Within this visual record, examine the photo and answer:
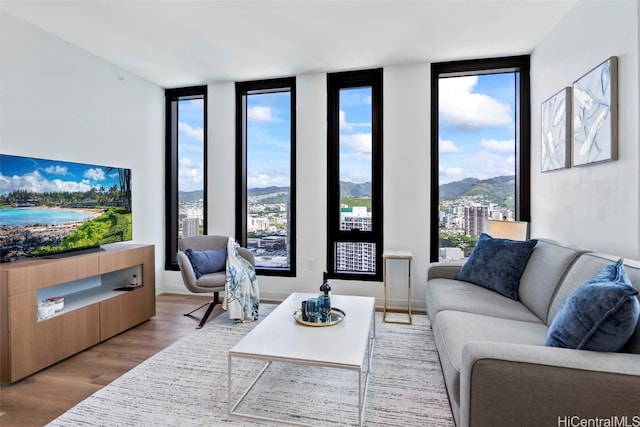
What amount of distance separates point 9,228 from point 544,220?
4508mm

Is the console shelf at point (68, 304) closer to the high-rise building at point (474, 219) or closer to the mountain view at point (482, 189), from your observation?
the mountain view at point (482, 189)

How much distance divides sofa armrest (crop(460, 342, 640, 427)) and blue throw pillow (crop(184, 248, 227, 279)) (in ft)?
9.39

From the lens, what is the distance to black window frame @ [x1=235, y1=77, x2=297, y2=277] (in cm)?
412

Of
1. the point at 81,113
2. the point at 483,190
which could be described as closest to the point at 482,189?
the point at 483,190

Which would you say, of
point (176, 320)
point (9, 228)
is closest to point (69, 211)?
point (9, 228)

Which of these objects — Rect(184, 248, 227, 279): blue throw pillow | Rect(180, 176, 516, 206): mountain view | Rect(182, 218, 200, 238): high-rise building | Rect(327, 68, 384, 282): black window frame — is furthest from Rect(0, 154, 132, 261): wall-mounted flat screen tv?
Rect(180, 176, 516, 206): mountain view

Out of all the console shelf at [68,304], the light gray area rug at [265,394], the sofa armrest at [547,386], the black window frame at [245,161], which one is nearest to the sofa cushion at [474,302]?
the light gray area rug at [265,394]

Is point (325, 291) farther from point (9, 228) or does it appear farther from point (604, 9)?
point (604, 9)

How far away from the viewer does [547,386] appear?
46.1 inches

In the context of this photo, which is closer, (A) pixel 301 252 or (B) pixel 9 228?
(B) pixel 9 228

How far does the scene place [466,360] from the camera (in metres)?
1.30

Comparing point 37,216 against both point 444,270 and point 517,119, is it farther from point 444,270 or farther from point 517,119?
point 517,119

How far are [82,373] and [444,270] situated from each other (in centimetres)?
301

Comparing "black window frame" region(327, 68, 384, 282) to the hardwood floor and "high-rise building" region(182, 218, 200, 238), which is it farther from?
"high-rise building" region(182, 218, 200, 238)
